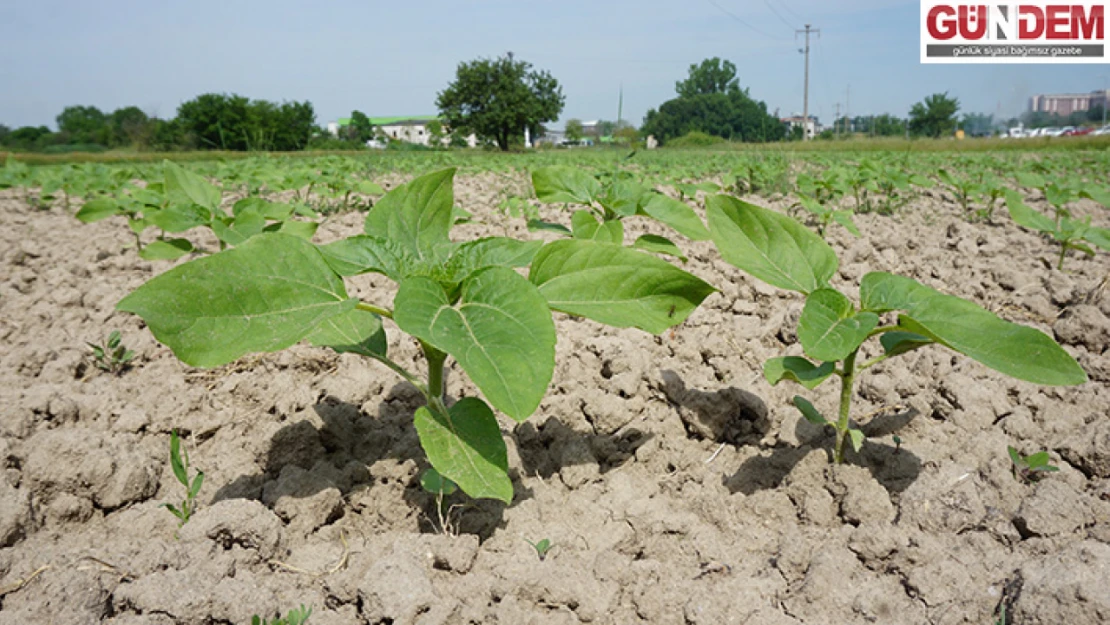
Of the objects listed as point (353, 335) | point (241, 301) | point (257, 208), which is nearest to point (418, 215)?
point (353, 335)

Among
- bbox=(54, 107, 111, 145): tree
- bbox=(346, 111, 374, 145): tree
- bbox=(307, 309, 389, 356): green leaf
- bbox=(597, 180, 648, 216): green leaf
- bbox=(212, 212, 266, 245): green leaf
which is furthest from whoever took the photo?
bbox=(346, 111, 374, 145): tree

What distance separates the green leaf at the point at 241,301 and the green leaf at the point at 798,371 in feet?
2.93

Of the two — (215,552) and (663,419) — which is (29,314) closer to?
(215,552)

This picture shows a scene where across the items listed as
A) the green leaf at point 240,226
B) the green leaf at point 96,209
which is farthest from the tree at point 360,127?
the green leaf at point 240,226

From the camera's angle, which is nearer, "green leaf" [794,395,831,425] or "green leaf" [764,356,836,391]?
"green leaf" [764,356,836,391]

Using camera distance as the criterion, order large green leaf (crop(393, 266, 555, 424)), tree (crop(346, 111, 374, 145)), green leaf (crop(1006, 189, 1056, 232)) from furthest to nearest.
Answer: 1. tree (crop(346, 111, 374, 145))
2. green leaf (crop(1006, 189, 1056, 232))
3. large green leaf (crop(393, 266, 555, 424))

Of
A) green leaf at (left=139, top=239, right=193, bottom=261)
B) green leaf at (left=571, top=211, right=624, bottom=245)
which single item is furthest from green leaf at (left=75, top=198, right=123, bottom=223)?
green leaf at (left=571, top=211, right=624, bottom=245)

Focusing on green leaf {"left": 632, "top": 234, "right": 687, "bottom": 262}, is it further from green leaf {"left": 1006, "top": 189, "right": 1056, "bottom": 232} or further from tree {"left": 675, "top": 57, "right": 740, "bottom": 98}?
tree {"left": 675, "top": 57, "right": 740, "bottom": 98}

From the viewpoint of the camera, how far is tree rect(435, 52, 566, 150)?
50312 mm

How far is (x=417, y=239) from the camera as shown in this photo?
157 cm

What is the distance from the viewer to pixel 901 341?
4.84 feet

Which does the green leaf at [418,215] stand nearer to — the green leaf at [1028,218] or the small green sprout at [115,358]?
the small green sprout at [115,358]

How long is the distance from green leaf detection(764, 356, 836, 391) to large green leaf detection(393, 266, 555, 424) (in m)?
0.58

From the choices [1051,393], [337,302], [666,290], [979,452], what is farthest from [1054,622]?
[337,302]
